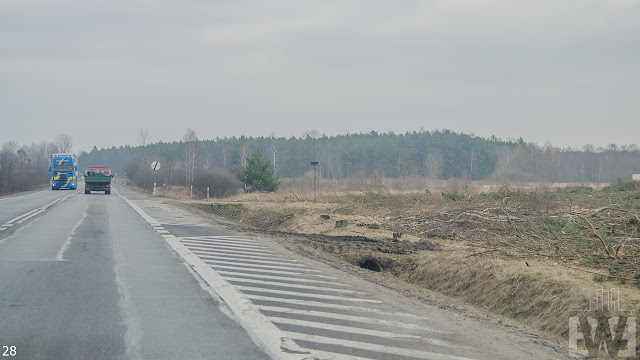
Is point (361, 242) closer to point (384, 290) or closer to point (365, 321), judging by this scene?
point (384, 290)

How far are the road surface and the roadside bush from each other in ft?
128

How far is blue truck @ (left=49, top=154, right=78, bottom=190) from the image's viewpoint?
69.8m

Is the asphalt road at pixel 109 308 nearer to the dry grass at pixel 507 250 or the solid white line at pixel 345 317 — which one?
the solid white line at pixel 345 317

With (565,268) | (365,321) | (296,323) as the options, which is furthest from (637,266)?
(296,323)

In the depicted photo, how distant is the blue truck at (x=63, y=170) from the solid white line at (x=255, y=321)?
6401cm

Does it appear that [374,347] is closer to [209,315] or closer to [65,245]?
[209,315]

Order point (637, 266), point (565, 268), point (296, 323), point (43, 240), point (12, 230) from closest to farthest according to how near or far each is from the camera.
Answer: point (296, 323), point (637, 266), point (565, 268), point (43, 240), point (12, 230)

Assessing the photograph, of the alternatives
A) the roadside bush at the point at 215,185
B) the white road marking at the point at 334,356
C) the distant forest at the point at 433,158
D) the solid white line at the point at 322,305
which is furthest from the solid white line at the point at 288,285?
the distant forest at the point at 433,158

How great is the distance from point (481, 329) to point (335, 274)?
454 centimetres

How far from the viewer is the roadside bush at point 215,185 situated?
175 ft

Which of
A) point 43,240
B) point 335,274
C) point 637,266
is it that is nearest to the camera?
point 637,266

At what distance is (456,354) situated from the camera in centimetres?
658

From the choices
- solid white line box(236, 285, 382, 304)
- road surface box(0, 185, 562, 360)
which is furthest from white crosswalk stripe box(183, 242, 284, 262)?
solid white line box(236, 285, 382, 304)

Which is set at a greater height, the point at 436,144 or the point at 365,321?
the point at 436,144
